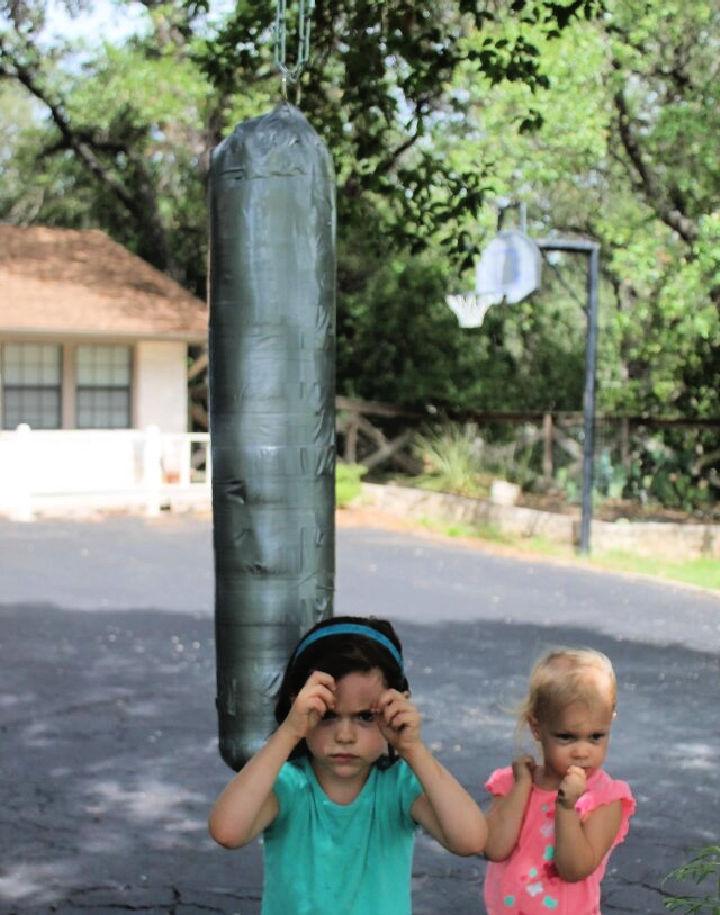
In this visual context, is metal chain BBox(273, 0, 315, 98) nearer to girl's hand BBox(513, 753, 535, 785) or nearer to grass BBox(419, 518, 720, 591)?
girl's hand BBox(513, 753, 535, 785)

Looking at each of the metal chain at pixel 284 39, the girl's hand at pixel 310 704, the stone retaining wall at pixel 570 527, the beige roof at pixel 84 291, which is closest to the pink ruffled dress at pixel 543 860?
the girl's hand at pixel 310 704

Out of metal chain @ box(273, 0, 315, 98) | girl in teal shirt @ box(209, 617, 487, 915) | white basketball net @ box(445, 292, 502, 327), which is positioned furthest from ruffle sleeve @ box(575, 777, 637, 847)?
white basketball net @ box(445, 292, 502, 327)

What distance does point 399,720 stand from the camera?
243cm

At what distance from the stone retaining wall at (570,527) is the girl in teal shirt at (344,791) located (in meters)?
14.6

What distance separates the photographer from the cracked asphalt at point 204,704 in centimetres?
529

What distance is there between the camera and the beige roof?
906 inches

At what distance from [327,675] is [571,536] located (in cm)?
1536

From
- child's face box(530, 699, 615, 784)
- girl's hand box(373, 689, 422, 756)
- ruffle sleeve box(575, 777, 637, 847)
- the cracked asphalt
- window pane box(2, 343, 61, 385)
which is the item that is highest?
window pane box(2, 343, 61, 385)

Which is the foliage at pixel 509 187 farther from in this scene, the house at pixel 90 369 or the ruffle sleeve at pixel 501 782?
the ruffle sleeve at pixel 501 782

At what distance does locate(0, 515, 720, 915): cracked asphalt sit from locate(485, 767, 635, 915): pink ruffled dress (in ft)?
7.26

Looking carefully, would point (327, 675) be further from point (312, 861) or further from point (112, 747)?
point (112, 747)

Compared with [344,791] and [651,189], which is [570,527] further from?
[344,791]

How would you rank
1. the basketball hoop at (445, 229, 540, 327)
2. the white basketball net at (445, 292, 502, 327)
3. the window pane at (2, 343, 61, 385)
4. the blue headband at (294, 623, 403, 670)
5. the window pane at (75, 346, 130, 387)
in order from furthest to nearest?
the window pane at (75, 346, 130, 387) < the white basketball net at (445, 292, 502, 327) < the window pane at (2, 343, 61, 385) < the basketball hoop at (445, 229, 540, 327) < the blue headband at (294, 623, 403, 670)

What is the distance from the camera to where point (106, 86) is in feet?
87.3
